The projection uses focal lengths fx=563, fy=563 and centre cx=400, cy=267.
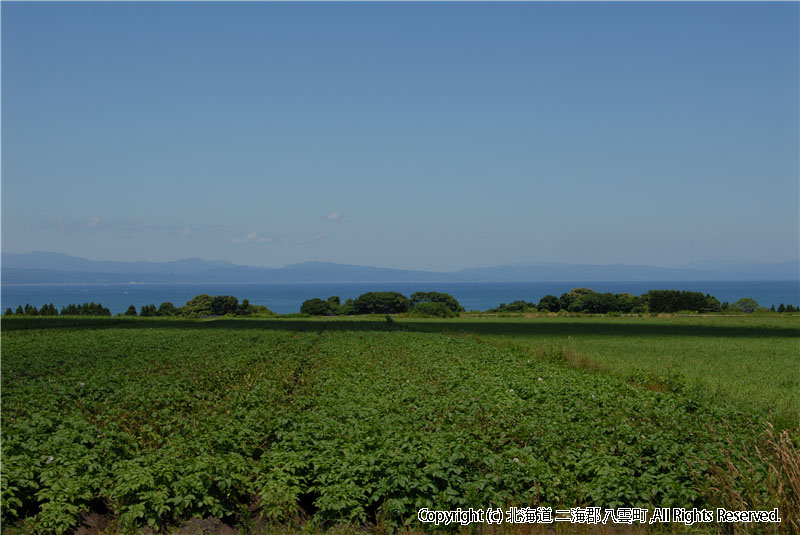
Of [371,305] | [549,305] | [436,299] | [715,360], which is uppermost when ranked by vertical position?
[436,299]

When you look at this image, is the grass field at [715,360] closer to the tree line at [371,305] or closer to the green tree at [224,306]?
the tree line at [371,305]

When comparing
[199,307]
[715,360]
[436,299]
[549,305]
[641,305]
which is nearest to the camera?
[715,360]

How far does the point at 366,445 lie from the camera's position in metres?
8.89

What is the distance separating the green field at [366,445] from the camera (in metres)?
7.22

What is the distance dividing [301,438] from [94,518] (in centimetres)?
302

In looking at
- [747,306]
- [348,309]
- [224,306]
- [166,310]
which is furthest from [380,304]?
[747,306]

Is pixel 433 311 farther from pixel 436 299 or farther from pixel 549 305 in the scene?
pixel 549 305

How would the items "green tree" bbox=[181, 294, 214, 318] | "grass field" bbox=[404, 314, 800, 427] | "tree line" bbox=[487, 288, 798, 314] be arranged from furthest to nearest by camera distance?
"green tree" bbox=[181, 294, 214, 318], "tree line" bbox=[487, 288, 798, 314], "grass field" bbox=[404, 314, 800, 427]

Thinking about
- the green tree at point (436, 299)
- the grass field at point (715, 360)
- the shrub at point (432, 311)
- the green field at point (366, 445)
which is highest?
the green tree at point (436, 299)

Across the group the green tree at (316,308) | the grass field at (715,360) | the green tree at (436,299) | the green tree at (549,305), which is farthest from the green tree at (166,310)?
the grass field at (715,360)

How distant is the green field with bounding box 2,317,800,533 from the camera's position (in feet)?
23.7

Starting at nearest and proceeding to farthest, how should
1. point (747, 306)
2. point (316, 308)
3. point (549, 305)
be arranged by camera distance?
point (316, 308)
point (549, 305)
point (747, 306)

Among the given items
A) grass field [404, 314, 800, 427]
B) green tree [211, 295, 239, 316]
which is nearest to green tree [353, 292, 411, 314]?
green tree [211, 295, 239, 316]

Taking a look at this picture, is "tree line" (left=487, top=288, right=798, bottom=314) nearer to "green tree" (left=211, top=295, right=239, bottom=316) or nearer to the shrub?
the shrub
